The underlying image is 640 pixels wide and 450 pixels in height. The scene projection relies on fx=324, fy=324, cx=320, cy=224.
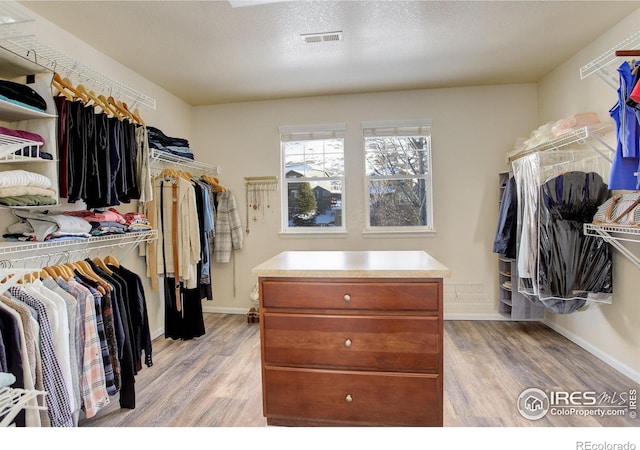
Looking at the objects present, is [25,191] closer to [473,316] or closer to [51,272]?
[51,272]

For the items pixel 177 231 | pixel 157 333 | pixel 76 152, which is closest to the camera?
pixel 76 152

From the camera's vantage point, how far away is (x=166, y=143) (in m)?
3.12

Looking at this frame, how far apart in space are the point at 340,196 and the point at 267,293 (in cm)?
238

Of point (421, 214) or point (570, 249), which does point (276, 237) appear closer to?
point (421, 214)

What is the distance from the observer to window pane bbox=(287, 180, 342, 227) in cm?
396

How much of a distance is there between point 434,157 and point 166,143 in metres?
2.86

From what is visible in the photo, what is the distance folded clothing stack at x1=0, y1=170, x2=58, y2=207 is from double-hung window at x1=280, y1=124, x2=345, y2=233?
98.4 inches

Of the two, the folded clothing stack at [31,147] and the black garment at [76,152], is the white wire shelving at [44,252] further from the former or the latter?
the folded clothing stack at [31,147]

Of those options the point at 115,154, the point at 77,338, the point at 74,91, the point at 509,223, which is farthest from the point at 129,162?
the point at 509,223

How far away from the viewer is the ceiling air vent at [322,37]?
8.24 feet

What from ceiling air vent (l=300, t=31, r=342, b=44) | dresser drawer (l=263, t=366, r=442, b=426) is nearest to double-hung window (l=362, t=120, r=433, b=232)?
ceiling air vent (l=300, t=31, r=342, b=44)

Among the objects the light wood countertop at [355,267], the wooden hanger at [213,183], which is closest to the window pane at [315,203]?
the wooden hanger at [213,183]

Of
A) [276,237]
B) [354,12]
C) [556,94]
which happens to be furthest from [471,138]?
[276,237]

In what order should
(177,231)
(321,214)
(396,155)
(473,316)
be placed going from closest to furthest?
(177,231) < (473,316) < (396,155) < (321,214)
